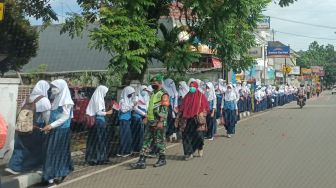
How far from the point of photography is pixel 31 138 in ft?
29.0

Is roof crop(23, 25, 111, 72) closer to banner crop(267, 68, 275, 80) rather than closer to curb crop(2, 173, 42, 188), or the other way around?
curb crop(2, 173, 42, 188)

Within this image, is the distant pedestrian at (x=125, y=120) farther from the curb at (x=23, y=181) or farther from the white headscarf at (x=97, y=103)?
the curb at (x=23, y=181)

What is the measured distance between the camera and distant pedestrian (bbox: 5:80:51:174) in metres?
8.59

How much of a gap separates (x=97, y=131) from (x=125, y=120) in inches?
45.4

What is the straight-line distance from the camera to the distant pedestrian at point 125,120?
11461 millimetres

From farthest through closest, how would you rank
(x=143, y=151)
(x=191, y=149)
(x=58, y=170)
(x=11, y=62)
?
(x=11, y=62) → (x=191, y=149) → (x=143, y=151) → (x=58, y=170)

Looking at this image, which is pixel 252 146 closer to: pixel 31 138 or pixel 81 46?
pixel 31 138

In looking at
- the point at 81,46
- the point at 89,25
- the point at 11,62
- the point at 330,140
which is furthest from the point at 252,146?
the point at 81,46

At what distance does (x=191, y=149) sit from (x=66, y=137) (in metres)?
3.15

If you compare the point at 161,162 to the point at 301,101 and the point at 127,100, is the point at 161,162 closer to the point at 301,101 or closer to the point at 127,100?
the point at 127,100

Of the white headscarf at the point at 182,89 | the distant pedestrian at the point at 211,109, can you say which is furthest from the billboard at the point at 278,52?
the white headscarf at the point at 182,89

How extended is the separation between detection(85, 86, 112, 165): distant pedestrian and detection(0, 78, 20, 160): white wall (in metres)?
1.39

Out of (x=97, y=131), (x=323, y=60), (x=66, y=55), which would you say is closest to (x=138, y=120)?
(x=97, y=131)

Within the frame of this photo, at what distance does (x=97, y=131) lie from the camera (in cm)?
1042
